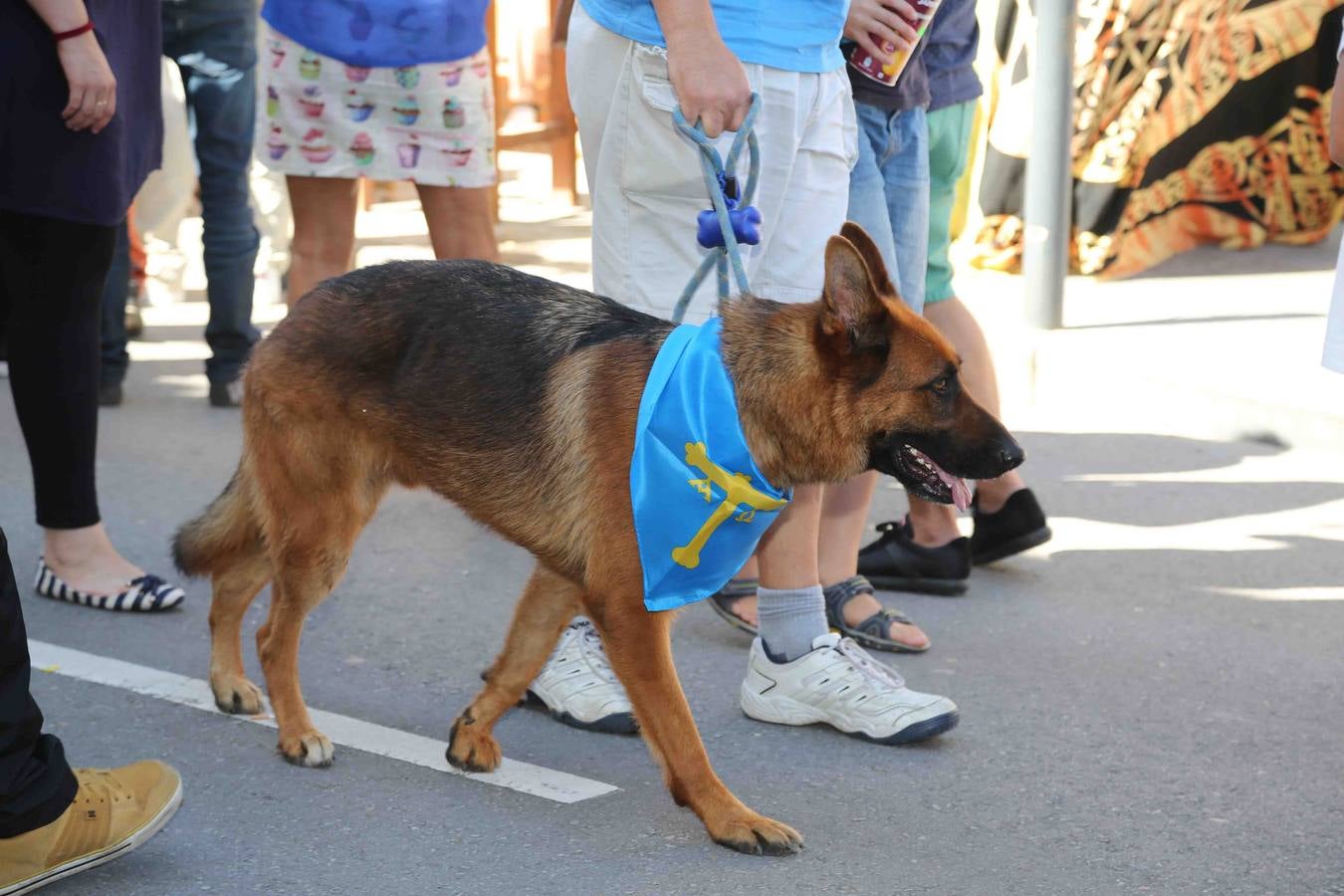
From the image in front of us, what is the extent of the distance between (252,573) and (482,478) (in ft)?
2.47

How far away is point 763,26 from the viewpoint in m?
3.60

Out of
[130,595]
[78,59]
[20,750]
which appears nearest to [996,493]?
[130,595]

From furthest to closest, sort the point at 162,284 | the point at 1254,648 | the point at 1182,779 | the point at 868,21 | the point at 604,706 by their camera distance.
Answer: the point at 162,284 → the point at 1254,648 → the point at 868,21 → the point at 604,706 → the point at 1182,779

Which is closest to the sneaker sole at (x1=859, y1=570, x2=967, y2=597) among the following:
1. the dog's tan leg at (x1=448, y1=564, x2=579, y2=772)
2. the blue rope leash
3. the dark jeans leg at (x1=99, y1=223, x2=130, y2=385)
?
the dog's tan leg at (x1=448, y1=564, x2=579, y2=772)

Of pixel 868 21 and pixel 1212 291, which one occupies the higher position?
pixel 868 21

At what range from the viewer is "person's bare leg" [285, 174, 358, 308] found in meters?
5.61

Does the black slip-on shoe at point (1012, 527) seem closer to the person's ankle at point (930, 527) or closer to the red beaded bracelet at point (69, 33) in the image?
the person's ankle at point (930, 527)

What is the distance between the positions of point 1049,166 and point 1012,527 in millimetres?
2997

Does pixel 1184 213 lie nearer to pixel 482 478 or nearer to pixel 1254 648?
pixel 1254 648

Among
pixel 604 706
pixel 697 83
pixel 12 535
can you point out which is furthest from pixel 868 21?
pixel 12 535

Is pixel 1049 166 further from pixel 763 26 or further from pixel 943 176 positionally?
pixel 763 26

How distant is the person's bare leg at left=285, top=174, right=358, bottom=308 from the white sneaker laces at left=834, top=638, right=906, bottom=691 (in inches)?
99.1

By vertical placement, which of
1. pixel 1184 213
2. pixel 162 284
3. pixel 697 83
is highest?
pixel 697 83

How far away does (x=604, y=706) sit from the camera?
12.8ft
